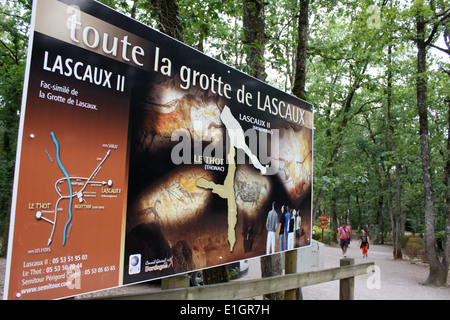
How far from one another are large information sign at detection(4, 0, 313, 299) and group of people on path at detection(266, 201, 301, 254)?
0.22 meters

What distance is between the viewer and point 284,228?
4488 mm

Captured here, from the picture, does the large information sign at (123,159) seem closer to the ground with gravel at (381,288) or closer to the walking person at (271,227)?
the walking person at (271,227)

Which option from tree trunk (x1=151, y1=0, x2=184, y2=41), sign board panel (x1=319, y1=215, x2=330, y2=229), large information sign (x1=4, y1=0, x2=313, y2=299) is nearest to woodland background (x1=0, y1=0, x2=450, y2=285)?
tree trunk (x1=151, y1=0, x2=184, y2=41)

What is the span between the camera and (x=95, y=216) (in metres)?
2.36

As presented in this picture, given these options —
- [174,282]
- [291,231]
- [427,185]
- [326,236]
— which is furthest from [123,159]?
[326,236]

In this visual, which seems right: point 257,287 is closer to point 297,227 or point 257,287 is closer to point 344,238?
point 297,227

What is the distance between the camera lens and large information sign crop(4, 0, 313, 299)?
2096 mm

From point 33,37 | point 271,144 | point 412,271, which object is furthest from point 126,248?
point 412,271

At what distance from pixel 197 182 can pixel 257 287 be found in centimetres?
122

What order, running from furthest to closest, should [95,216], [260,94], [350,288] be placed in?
[350,288] → [260,94] → [95,216]

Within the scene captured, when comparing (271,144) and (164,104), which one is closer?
(164,104)

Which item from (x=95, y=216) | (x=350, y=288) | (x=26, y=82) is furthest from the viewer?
(x=350, y=288)

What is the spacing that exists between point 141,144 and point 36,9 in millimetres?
1092

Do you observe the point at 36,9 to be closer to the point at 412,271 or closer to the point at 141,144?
the point at 141,144
